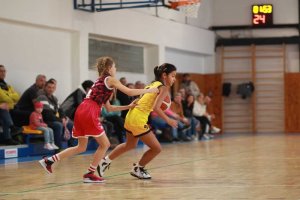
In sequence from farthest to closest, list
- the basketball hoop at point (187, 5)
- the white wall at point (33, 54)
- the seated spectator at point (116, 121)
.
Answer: the basketball hoop at point (187, 5) → the seated spectator at point (116, 121) → the white wall at point (33, 54)

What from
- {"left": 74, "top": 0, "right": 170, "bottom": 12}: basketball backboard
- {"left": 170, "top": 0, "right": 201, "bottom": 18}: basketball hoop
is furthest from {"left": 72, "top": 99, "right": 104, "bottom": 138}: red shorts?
{"left": 170, "top": 0, "right": 201, "bottom": 18}: basketball hoop

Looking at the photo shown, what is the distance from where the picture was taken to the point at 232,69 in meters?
27.1

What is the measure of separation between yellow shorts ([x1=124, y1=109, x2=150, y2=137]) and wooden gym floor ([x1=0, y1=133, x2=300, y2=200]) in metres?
0.64

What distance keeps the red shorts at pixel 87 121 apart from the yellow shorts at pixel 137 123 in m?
0.47

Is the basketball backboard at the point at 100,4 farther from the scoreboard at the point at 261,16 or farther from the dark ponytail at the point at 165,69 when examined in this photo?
the scoreboard at the point at 261,16

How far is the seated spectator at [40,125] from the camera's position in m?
13.4

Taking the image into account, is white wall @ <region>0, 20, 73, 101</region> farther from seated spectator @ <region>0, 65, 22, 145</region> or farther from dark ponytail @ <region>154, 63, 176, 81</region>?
dark ponytail @ <region>154, 63, 176, 81</region>

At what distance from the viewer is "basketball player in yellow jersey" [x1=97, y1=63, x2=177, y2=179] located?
8570mm

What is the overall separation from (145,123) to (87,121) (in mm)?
817

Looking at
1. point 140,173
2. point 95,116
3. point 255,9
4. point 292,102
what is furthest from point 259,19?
point 95,116

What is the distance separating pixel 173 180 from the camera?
8.51 metres

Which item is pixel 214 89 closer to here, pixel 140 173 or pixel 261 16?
pixel 261 16

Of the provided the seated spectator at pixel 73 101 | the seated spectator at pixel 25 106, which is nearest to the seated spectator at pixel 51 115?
the seated spectator at pixel 25 106

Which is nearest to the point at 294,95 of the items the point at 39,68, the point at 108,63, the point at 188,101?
the point at 188,101
